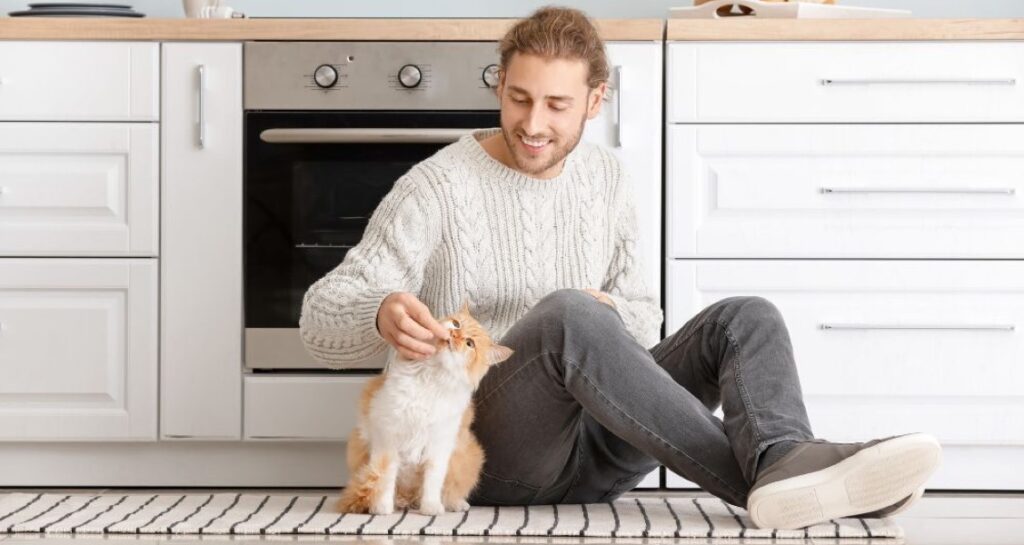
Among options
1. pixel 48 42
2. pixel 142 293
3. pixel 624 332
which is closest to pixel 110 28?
pixel 48 42

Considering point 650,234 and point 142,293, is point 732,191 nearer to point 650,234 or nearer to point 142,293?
point 650,234

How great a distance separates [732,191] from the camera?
2.53 m

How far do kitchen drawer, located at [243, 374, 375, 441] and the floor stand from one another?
116 millimetres

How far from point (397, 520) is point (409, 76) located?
3.40ft

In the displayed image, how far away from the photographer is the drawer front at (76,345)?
255 centimetres

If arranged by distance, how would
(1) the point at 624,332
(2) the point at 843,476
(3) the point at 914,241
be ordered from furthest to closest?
(3) the point at 914,241 → (1) the point at 624,332 → (2) the point at 843,476

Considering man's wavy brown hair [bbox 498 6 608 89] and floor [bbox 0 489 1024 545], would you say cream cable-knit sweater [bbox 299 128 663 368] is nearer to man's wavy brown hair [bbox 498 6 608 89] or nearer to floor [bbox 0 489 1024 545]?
man's wavy brown hair [bbox 498 6 608 89]

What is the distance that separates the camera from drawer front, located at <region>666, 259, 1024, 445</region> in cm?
252

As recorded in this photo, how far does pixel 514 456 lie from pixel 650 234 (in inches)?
31.0

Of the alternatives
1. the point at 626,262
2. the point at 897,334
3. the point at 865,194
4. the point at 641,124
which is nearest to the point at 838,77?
the point at 865,194

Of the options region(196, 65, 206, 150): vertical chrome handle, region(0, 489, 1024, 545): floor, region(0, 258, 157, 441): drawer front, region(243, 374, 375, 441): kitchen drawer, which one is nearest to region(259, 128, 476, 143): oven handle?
region(196, 65, 206, 150): vertical chrome handle

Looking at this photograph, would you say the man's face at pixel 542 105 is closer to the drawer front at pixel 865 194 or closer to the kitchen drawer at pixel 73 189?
the drawer front at pixel 865 194

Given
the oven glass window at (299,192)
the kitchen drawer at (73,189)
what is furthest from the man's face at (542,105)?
the kitchen drawer at (73,189)

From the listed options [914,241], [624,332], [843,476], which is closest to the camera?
[843,476]
